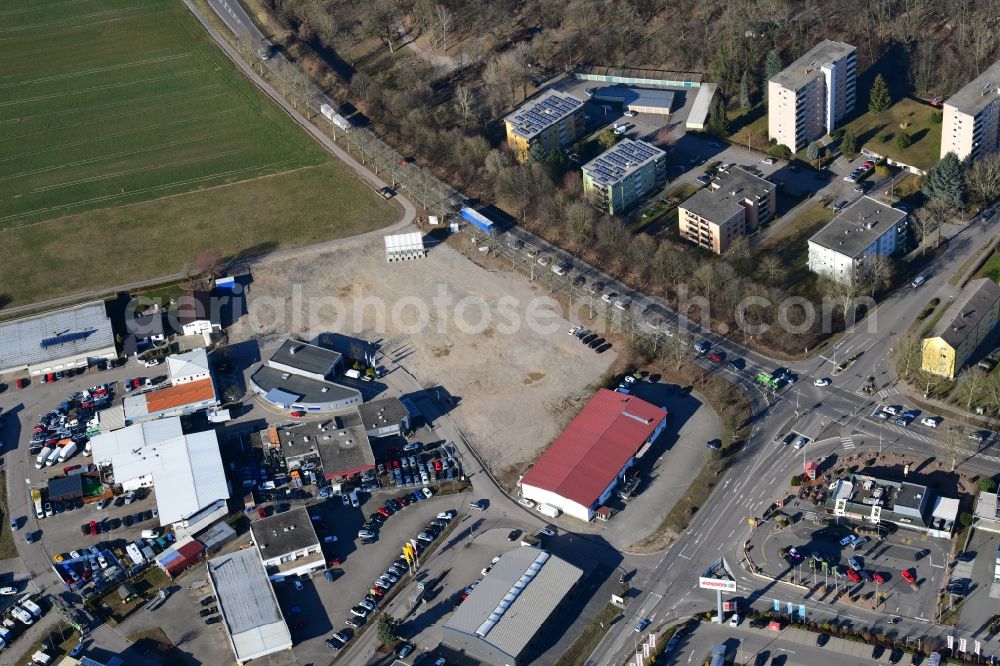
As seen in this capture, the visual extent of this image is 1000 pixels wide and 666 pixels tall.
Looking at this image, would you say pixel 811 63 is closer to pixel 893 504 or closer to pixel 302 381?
pixel 893 504

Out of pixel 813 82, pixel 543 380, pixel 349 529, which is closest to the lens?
pixel 349 529

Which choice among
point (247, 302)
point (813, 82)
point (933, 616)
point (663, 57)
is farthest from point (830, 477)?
point (663, 57)

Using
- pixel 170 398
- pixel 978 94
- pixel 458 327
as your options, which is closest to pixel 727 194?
pixel 978 94

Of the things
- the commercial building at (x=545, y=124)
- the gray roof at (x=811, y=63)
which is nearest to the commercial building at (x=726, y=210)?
the gray roof at (x=811, y=63)

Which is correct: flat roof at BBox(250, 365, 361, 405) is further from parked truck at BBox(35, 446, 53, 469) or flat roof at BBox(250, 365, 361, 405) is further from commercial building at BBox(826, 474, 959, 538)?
commercial building at BBox(826, 474, 959, 538)

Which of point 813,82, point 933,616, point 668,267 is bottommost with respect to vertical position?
point 933,616

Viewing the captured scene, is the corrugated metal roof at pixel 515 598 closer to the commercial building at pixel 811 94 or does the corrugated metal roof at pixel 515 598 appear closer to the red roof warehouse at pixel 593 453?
the red roof warehouse at pixel 593 453

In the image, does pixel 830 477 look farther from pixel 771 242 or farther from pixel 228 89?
pixel 228 89
